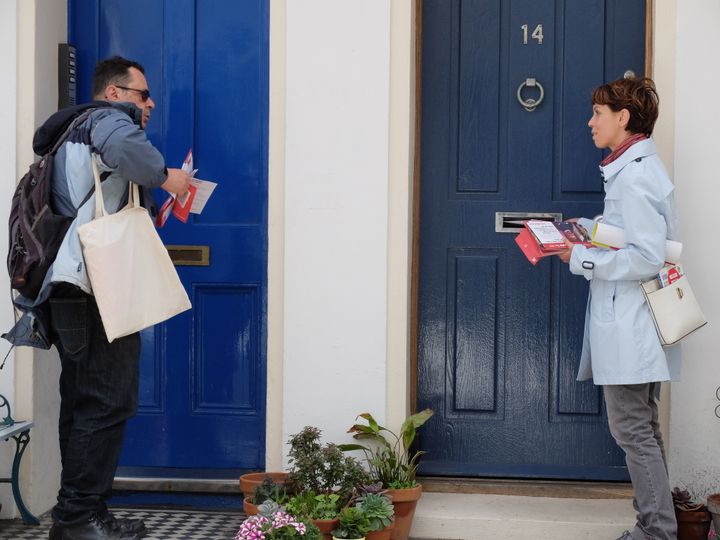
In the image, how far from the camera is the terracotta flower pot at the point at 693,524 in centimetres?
461

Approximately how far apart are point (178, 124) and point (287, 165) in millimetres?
716

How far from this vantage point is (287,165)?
4980 mm

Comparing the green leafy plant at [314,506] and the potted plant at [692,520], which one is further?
the potted plant at [692,520]

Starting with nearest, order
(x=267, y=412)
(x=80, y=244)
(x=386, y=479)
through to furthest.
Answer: (x=80, y=244), (x=386, y=479), (x=267, y=412)

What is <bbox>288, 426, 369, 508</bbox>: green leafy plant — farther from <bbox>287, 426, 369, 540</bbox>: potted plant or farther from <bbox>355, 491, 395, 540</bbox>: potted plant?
<bbox>355, 491, 395, 540</bbox>: potted plant

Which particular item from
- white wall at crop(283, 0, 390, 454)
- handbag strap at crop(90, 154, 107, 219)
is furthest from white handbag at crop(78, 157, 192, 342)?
white wall at crop(283, 0, 390, 454)

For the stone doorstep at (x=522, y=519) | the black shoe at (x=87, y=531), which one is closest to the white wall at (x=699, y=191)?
the stone doorstep at (x=522, y=519)

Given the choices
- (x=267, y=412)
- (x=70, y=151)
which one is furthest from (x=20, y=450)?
(x=70, y=151)

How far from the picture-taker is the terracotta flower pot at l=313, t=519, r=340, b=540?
440 cm

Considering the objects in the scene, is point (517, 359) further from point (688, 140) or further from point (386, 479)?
point (688, 140)

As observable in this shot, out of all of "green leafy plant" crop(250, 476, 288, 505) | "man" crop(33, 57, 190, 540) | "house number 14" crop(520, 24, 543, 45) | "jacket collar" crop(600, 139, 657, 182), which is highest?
"house number 14" crop(520, 24, 543, 45)

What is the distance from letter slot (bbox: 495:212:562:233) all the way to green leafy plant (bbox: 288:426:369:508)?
4.34 feet

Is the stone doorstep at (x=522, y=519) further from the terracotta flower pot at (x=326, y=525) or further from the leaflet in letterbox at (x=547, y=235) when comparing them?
the leaflet in letterbox at (x=547, y=235)

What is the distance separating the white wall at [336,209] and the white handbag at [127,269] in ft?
2.43
